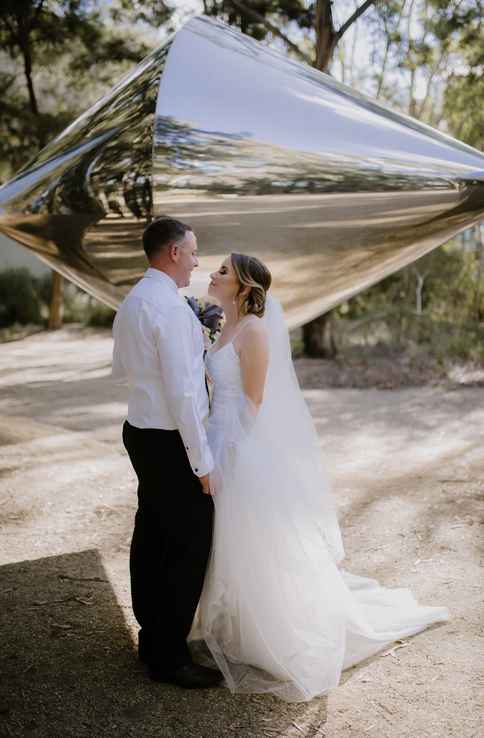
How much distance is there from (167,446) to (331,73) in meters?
9.35

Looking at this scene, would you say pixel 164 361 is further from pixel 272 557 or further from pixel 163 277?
pixel 272 557

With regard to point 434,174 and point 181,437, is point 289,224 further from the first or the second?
point 181,437

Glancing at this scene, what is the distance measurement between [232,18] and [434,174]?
404 inches

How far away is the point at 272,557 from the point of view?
9.07ft

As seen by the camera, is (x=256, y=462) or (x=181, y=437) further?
(x=256, y=462)

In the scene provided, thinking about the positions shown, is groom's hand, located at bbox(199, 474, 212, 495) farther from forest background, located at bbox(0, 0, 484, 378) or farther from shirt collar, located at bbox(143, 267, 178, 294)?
forest background, located at bbox(0, 0, 484, 378)

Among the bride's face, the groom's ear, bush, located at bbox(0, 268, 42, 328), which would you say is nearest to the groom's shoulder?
the groom's ear

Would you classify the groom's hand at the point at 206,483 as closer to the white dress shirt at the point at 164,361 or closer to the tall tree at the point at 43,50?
the white dress shirt at the point at 164,361

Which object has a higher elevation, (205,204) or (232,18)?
(232,18)

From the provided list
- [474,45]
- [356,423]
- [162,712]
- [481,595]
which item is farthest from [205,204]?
[474,45]

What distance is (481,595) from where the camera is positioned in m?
3.43

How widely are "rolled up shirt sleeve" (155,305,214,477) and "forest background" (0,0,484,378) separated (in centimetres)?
744

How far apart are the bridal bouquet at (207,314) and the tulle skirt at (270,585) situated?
1.17 feet

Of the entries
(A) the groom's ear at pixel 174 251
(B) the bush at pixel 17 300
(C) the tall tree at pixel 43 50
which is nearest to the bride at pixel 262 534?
(A) the groom's ear at pixel 174 251
